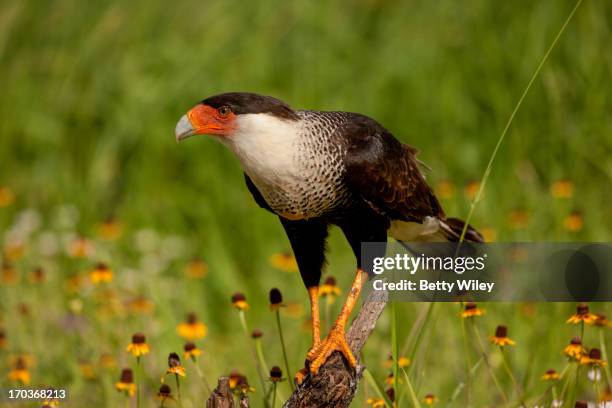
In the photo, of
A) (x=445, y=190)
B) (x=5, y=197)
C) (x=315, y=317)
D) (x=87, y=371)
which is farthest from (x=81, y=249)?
(x=445, y=190)

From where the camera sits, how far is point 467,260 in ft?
11.8

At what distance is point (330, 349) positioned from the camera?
2.99m

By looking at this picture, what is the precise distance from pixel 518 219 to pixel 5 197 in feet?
9.23

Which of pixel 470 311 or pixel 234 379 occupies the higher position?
pixel 470 311

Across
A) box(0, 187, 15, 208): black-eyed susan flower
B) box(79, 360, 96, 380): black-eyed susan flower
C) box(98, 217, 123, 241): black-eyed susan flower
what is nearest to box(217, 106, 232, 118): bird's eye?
box(79, 360, 96, 380): black-eyed susan flower

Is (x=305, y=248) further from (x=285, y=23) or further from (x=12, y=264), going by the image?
(x=285, y=23)

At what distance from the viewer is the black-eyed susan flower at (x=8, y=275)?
4.40 metres

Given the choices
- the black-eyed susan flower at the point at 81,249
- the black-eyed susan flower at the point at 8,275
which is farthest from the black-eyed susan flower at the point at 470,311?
the black-eyed susan flower at the point at 8,275

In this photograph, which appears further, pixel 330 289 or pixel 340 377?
pixel 330 289

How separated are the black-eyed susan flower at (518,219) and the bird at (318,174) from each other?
1.34m

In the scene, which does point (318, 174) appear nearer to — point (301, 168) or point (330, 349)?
point (301, 168)

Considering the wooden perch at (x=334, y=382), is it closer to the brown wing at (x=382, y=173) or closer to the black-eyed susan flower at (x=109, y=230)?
the brown wing at (x=382, y=173)

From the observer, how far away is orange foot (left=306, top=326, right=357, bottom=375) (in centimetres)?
296

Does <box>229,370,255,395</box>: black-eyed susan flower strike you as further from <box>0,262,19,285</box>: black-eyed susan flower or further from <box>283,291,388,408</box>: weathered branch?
<box>0,262,19,285</box>: black-eyed susan flower
